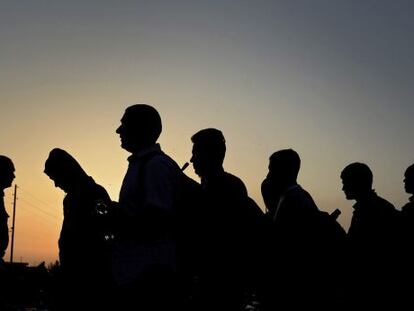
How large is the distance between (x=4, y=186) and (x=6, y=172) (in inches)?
6.7

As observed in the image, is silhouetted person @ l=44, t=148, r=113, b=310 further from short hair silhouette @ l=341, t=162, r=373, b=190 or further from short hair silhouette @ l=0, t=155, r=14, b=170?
short hair silhouette @ l=341, t=162, r=373, b=190

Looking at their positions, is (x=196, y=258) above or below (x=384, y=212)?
below

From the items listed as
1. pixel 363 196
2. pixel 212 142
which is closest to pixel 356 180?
pixel 363 196

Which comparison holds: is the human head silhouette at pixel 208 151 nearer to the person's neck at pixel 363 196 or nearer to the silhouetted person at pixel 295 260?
the silhouetted person at pixel 295 260

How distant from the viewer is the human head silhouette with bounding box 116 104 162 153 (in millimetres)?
4125

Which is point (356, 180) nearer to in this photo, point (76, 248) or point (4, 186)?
point (76, 248)

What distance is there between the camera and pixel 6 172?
7461mm

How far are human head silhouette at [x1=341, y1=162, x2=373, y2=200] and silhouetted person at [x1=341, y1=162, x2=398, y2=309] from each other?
5.7 inches

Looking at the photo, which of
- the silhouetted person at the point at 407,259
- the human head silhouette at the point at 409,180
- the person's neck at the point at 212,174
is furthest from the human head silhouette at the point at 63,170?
the human head silhouette at the point at 409,180

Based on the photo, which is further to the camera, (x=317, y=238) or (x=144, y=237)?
(x=317, y=238)

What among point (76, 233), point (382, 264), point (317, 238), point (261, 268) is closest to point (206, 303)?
point (261, 268)

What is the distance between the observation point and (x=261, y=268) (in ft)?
16.1

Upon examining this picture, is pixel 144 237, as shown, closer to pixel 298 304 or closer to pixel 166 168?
pixel 166 168

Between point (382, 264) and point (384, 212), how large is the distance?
0.54m
